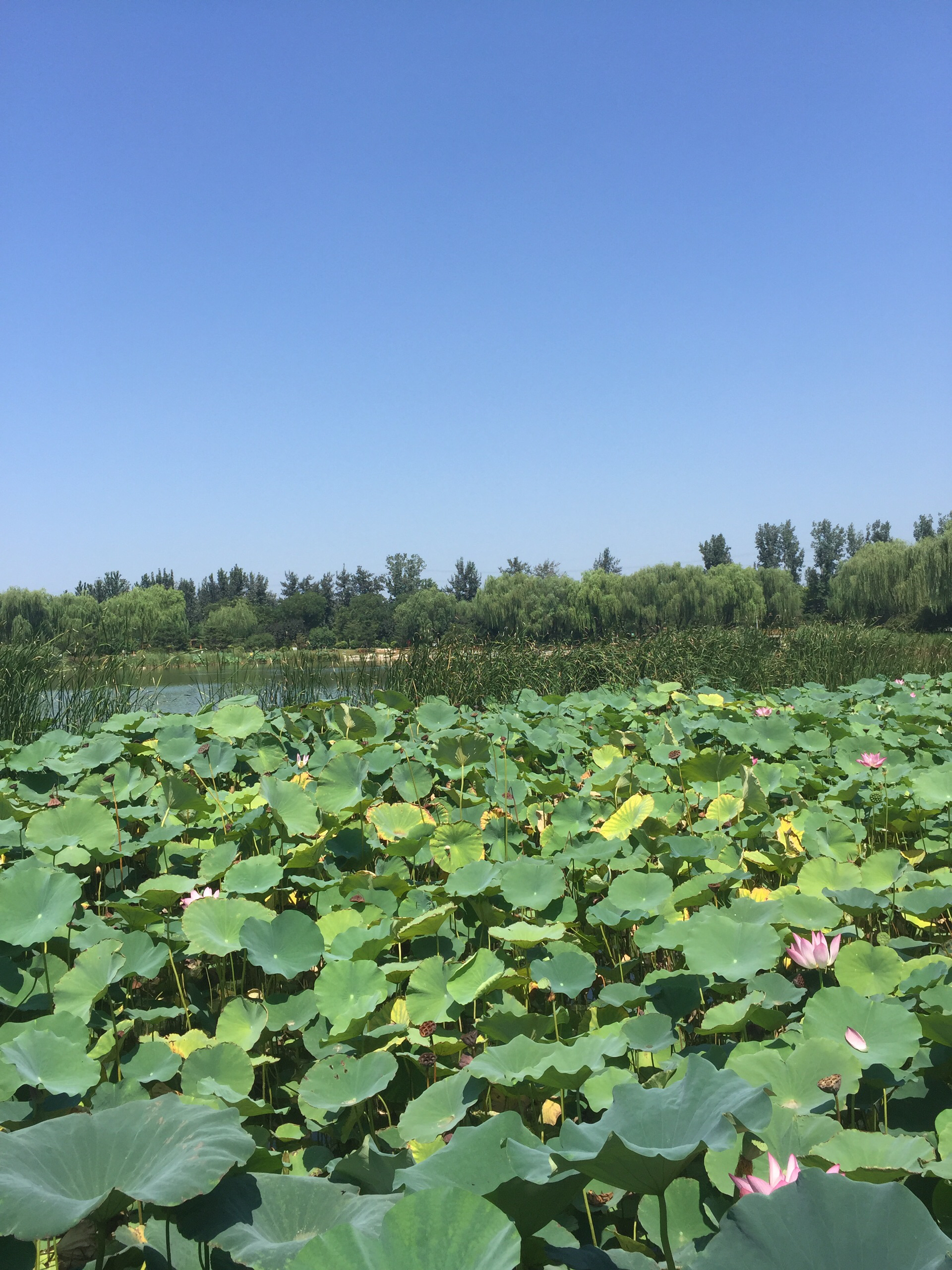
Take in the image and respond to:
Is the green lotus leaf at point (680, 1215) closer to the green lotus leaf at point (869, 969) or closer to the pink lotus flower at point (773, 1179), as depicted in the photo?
the pink lotus flower at point (773, 1179)

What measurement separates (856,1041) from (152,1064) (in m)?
1.15

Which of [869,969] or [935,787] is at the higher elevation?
[935,787]

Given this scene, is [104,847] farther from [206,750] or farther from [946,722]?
[946,722]

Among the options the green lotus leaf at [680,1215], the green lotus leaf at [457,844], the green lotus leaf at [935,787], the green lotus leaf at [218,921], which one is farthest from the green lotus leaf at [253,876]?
the green lotus leaf at [935,787]

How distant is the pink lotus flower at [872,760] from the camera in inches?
99.8

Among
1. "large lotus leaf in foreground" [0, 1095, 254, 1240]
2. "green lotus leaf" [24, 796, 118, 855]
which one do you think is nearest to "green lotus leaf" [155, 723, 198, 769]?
"green lotus leaf" [24, 796, 118, 855]

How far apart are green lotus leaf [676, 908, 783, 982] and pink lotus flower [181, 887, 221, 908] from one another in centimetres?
101

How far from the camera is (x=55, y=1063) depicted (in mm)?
1148

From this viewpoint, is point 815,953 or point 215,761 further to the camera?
point 215,761

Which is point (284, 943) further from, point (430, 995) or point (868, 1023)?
point (868, 1023)

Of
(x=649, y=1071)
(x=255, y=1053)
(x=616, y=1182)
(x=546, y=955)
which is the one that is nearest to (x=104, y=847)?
(x=255, y=1053)

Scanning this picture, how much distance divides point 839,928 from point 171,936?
1.48m

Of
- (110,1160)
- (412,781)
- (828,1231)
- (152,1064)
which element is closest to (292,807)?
(412,781)

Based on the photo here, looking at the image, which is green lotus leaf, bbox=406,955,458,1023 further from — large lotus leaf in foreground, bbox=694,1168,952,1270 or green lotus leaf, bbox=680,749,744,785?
green lotus leaf, bbox=680,749,744,785
